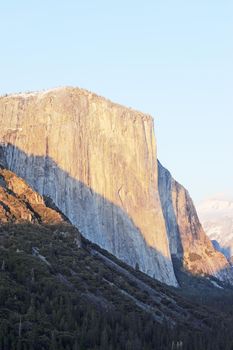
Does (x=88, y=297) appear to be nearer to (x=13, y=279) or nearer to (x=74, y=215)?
(x=13, y=279)

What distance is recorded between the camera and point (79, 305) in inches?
2172

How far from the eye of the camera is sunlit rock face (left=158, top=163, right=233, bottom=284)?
576 ft

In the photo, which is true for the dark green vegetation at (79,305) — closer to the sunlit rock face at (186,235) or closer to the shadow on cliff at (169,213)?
the shadow on cliff at (169,213)

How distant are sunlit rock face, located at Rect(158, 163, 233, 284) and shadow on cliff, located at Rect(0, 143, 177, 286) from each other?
35.2 m

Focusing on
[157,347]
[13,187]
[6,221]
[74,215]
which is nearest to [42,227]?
[6,221]

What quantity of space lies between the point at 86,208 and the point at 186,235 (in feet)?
194

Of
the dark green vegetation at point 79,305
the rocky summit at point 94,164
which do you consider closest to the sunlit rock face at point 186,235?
the rocky summit at point 94,164

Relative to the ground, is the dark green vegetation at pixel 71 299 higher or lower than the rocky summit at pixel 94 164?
lower

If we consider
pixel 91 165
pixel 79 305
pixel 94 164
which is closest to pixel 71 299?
pixel 79 305

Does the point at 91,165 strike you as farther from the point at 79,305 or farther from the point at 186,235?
the point at 79,305

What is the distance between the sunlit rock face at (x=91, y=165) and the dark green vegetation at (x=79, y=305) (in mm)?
49763

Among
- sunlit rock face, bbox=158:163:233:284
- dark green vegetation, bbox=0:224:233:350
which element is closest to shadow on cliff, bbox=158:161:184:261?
sunlit rock face, bbox=158:163:233:284

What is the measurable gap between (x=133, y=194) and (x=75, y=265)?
76.3m

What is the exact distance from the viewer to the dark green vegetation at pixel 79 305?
156 feet
